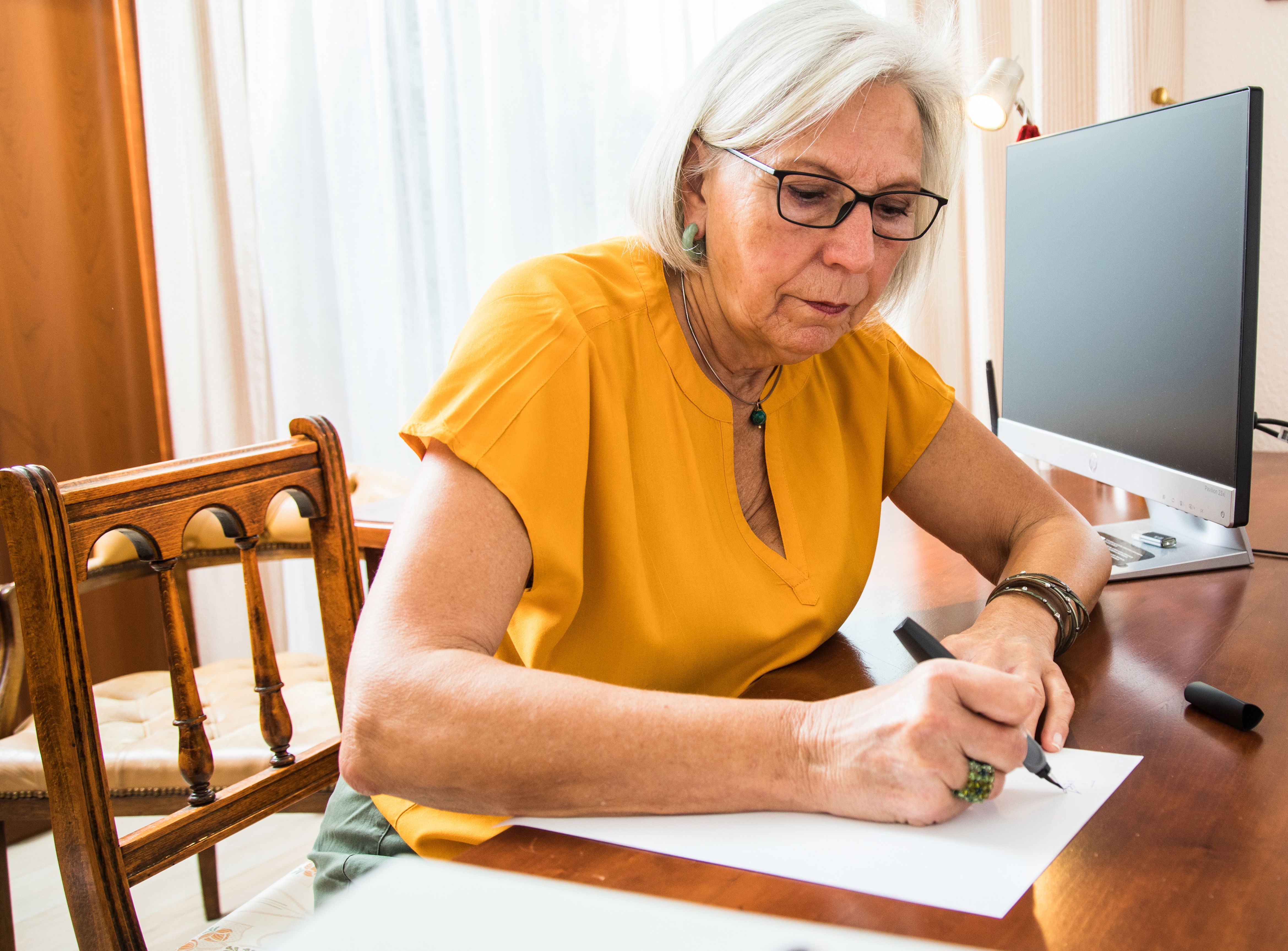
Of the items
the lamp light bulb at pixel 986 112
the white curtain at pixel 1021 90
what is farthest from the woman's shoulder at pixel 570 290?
the white curtain at pixel 1021 90

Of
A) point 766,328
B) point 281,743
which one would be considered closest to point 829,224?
point 766,328

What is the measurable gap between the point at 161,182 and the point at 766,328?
205 cm

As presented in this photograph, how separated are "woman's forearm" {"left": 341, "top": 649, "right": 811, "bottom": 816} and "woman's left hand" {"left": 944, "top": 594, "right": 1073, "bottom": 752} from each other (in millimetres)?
184

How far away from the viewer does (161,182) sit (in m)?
2.47

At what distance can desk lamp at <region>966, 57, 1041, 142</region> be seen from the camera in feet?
5.17

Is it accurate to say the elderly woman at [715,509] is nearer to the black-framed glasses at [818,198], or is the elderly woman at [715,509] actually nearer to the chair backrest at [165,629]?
the black-framed glasses at [818,198]

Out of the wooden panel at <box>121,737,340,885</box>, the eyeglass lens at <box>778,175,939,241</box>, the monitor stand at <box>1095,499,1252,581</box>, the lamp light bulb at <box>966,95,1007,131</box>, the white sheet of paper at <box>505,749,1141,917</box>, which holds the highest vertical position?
the lamp light bulb at <box>966,95,1007,131</box>

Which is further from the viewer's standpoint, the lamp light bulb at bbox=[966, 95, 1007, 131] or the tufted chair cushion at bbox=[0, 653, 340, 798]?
the lamp light bulb at bbox=[966, 95, 1007, 131]

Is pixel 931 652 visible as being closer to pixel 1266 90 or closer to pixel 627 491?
pixel 627 491

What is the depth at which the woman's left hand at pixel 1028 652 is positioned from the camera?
0.75 m

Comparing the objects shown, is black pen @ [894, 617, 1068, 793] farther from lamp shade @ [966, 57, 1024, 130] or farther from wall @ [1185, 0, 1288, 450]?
wall @ [1185, 0, 1288, 450]

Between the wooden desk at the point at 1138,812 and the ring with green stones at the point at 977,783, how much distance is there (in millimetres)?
58

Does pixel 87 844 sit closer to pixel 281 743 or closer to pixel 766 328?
pixel 281 743

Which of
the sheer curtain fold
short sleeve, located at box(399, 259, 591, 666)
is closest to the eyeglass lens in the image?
short sleeve, located at box(399, 259, 591, 666)
